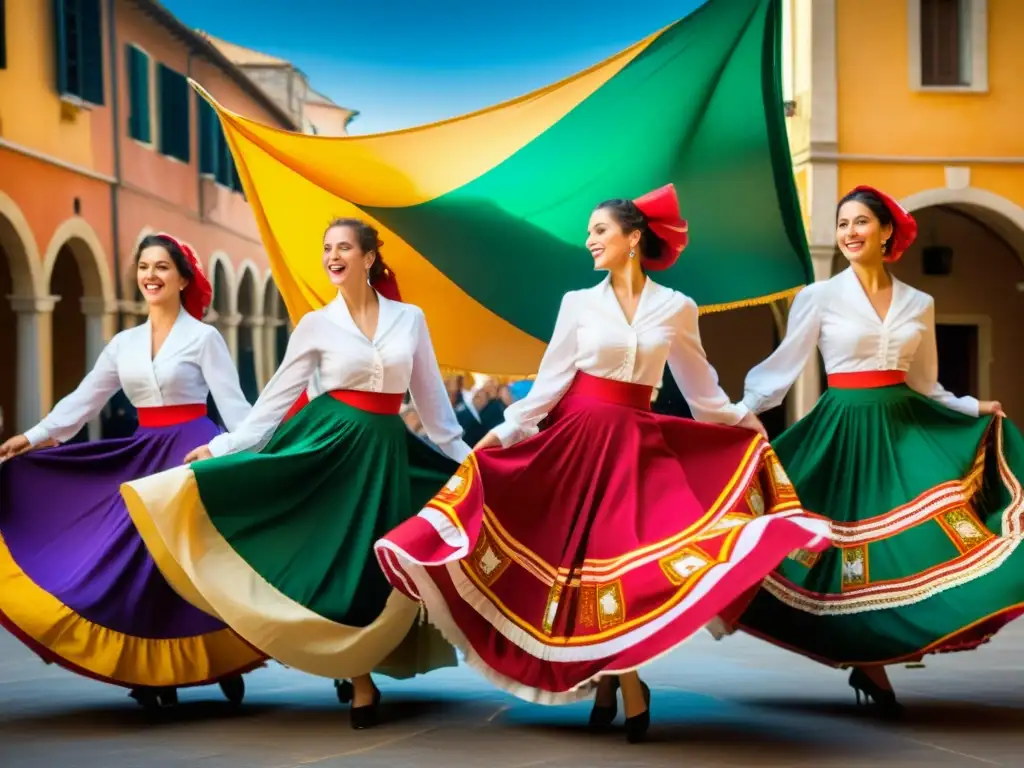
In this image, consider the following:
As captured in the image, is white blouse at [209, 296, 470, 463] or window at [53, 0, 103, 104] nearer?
white blouse at [209, 296, 470, 463]

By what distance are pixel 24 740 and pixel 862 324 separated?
2.81 m

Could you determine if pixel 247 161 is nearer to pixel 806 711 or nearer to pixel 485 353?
pixel 485 353

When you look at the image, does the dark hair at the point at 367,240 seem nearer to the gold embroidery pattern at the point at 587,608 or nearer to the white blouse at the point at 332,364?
the white blouse at the point at 332,364

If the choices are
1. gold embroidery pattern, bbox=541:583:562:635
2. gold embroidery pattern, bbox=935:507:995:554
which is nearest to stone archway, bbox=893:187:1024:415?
gold embroidery pattern, bbox=935:507:995:554

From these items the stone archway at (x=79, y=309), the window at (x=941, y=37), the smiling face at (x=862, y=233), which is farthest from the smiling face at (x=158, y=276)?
the window at (x=941, y=37)

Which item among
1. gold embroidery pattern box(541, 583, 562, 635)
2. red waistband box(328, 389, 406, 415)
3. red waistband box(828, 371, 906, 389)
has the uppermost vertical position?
red waistband box(828, 371, 906, 389)

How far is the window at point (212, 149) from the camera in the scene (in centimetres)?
1811

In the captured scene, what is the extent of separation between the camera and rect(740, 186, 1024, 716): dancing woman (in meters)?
4.79

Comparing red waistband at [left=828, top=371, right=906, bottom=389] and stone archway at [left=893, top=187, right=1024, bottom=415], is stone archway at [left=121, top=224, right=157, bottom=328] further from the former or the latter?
red waistband at [left=828, top=371, right=906, bottom=389]

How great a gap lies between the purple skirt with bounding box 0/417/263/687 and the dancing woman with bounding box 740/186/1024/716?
5.62 ft

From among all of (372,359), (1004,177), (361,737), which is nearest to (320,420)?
(372,359)

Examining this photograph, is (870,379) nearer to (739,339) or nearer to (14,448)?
(14,448)

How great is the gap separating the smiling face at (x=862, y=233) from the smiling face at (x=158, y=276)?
2186mm

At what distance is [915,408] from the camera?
5.21 metres
